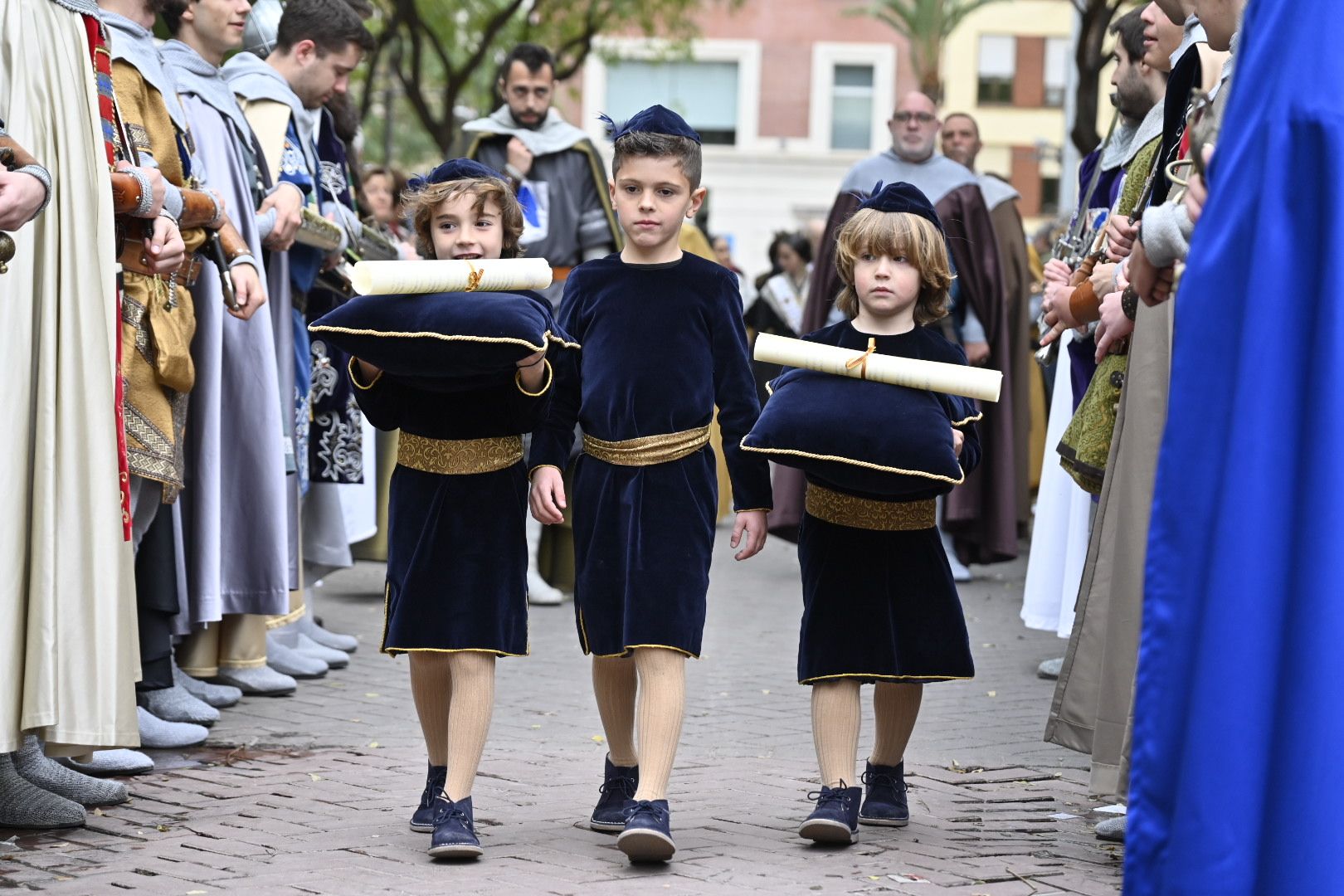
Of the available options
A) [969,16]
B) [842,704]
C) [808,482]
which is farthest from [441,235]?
[969,16]

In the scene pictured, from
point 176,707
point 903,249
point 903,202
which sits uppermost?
point 903,202

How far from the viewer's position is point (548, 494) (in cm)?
476

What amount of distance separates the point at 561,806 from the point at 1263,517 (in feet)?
9.27

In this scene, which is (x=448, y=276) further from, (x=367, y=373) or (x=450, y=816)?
(x=450, y=816)

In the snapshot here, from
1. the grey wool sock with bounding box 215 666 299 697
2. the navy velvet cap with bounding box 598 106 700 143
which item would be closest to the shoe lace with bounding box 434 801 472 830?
the navy velvet cap with bounding box 598 106 700 143

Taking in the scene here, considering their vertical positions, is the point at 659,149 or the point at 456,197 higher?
the point at 659,149

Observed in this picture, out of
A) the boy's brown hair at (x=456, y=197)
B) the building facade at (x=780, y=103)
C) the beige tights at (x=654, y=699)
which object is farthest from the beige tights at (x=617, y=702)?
the building facade at (x=780, y=103)

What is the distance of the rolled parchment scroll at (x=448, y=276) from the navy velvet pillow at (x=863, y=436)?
660mm

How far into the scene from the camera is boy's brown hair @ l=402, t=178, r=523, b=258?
478cm

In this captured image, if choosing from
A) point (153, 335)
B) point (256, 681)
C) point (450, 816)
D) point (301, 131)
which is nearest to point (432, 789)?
point (450, 816)

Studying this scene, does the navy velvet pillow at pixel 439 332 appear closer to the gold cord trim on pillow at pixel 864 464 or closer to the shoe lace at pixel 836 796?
the gold cord trim on pillow at pixel 864 464

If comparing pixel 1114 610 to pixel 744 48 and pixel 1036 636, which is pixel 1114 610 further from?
pixel 744 48

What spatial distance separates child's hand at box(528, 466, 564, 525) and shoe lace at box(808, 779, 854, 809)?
3.09ft

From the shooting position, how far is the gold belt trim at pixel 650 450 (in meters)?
4.74
